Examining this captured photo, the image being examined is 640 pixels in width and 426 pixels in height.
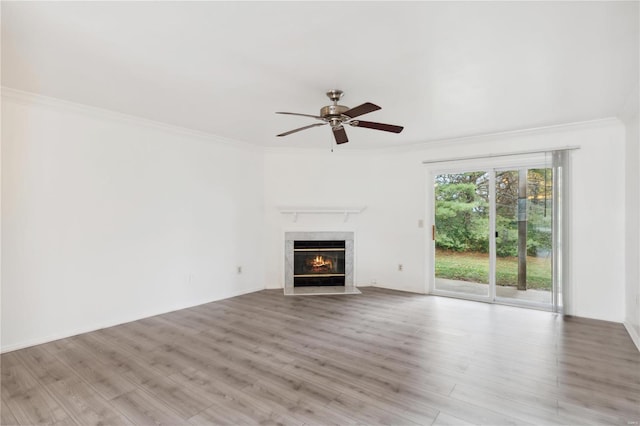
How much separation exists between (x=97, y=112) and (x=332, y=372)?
12.0 ft

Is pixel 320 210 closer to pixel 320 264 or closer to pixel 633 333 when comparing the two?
pixel 320 264

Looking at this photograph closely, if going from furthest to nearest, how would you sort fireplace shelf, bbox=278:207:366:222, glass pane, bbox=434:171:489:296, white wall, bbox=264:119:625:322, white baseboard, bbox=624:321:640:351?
fireplace shelf, bbox=278:207:366:222 → glass pane, bbox=434:171:489:296 → white wall, bbox=264:119:625:322 → white baseboard, bbox=624:321:640:351

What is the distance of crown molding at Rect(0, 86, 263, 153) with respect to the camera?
10.1 ft

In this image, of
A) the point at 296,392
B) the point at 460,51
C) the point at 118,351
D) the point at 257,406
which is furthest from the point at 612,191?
the point at 118,351

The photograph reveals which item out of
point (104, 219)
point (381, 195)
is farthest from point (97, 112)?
point (381, 195)

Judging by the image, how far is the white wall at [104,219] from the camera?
10.2ft

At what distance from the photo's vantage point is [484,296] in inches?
190

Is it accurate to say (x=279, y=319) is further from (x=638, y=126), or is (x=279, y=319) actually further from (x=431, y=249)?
(x=638, y=126)

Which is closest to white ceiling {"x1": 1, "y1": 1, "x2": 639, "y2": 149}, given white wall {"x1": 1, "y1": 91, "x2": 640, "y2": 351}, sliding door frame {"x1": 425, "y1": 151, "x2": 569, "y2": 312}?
white wall {"x1": 1, "y1": 91, "x2": 640, "y2": 351}

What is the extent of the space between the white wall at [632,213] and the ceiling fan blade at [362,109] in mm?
2581

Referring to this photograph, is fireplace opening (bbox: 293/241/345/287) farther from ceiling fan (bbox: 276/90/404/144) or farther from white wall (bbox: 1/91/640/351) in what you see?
ceiling fan (bbox: 276/90/404/144)

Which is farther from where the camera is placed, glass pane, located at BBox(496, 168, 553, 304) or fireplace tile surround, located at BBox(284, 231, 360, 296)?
fireplace tile surround, located at BBox(284, 231, 360, 296)

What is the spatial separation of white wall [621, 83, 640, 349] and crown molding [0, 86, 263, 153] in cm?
488

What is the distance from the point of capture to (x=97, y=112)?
3564 mm
